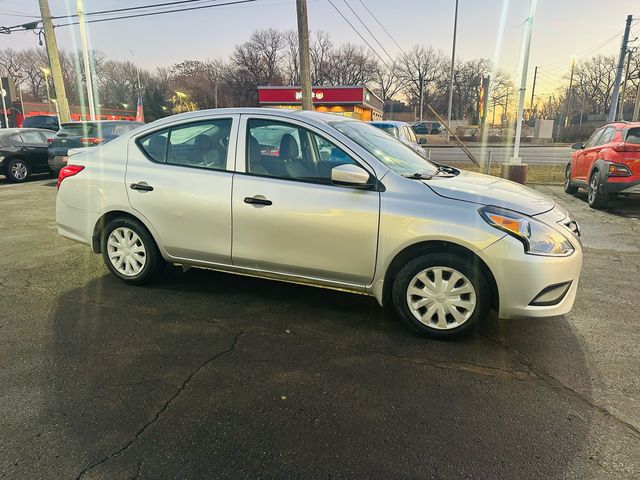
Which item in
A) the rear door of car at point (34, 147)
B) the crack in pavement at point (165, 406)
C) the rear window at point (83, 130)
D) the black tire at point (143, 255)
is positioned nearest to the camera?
the crack in pavement at point (165, 406)

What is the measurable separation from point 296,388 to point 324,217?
1320 millimetres

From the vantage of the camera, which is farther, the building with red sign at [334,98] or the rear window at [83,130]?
the building with red sign at [334,98]

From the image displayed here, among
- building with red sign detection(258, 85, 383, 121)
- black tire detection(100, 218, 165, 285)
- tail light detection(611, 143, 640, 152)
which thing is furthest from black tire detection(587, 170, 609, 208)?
building with red sign detection(258, 85, 383, 121)

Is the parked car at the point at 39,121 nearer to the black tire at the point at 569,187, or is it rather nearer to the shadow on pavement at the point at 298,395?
the black tire at the point at 569,187

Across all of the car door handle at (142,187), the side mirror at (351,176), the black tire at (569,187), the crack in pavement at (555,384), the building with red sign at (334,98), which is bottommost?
the crack in pavement at (555,384)

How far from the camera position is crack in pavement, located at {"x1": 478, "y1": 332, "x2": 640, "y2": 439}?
97.5 inches

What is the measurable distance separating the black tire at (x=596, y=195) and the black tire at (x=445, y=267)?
7.14 metres

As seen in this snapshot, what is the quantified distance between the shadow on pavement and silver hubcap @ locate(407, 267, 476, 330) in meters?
0.20

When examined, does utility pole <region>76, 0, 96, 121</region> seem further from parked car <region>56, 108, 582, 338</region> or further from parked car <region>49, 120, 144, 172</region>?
parked car <region>56, 108, 582, 338</region>

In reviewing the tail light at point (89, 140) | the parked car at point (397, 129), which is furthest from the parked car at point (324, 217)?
the tail light at point (89, 140)

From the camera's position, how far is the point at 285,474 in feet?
6.95

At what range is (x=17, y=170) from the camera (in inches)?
514

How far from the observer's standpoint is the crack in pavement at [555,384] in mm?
2477

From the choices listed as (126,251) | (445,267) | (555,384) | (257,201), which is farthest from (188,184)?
(555,384)
